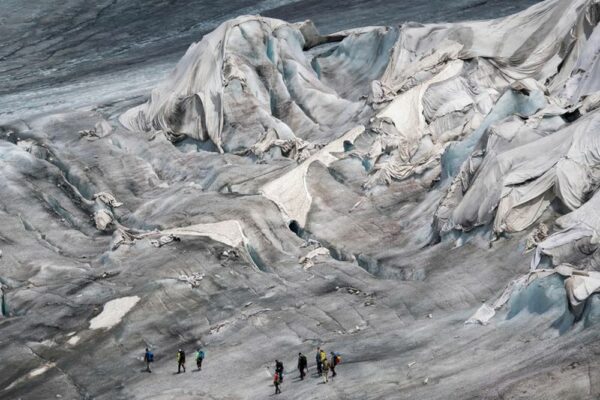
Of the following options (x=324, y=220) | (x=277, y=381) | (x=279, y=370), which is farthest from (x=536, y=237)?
(x=324, y=220)

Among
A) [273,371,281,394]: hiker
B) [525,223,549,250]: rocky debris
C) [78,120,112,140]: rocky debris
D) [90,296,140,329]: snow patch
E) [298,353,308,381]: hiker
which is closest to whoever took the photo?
[273,371,281,394]: hiker

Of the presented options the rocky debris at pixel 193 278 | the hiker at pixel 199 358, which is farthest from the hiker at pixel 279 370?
the rocky debris at pixel 193 278

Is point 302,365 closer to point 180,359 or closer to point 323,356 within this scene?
point 323,356

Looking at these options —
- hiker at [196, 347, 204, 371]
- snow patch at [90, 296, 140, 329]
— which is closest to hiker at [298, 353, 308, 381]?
hiker at [196, 347, 204, 371]

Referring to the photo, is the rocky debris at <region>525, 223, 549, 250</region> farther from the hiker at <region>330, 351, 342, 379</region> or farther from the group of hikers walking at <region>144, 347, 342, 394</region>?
the hiker at <region>330, 351, 342, 379</region>

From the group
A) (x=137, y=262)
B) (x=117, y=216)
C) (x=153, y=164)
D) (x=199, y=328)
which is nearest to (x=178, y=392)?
(x=199, y=328)

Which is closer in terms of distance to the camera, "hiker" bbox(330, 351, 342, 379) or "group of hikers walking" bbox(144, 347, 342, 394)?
"group of hikers walking" bbox(144, 347, 342, 394)

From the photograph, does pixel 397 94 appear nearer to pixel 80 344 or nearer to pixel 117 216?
pixel 117 216

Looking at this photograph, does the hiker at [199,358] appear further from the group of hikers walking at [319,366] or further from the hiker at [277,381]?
the hiker at [277,381]
